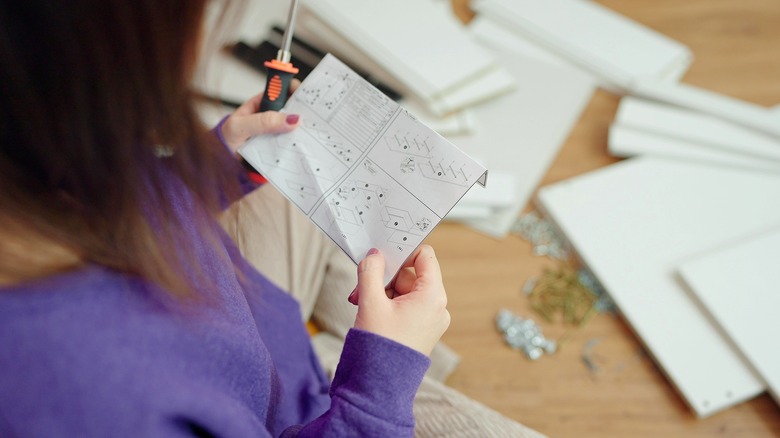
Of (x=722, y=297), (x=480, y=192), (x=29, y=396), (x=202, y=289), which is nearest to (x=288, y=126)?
(x=202, y=289)

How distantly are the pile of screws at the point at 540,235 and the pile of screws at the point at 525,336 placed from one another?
112 millimetres

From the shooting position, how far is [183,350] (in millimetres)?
370

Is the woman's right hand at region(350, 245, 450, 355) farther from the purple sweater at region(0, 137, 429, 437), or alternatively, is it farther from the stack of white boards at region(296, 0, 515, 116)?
A: the stack of white boards at region(296, 0, 515, 116)

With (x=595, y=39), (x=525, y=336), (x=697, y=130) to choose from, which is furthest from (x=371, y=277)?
(x=595, y=39)

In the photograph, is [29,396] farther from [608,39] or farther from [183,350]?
[608,39]

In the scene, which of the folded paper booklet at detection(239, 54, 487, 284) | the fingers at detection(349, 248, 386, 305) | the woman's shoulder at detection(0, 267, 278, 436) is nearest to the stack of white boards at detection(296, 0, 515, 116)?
the folded paper booklet at detection(239, 54, 487, 284)

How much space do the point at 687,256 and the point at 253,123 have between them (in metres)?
0.61

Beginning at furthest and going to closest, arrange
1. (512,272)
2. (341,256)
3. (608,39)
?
(608,39) → (512,272) → (341,256)

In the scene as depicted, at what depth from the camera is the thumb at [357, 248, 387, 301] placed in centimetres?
47

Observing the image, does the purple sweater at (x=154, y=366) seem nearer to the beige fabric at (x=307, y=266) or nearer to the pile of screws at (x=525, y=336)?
the beige fabric at (x=307, y=266)

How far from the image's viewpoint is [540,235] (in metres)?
0.88

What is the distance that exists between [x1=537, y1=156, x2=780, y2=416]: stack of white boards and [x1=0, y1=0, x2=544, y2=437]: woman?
1.61ft

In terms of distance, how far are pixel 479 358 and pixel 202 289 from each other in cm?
48

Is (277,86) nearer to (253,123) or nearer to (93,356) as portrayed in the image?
(253,123)
